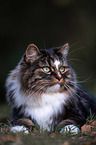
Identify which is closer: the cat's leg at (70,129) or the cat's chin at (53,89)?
the cat's leg at (70,129)

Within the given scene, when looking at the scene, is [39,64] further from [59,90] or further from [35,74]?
[59,90]

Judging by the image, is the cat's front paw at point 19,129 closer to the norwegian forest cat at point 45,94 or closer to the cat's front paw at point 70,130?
the norwegian forest cat at point 45,94

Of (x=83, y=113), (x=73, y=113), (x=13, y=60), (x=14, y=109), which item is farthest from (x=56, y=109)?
(x=13, y=60)

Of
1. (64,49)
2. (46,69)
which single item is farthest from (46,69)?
(64,49)

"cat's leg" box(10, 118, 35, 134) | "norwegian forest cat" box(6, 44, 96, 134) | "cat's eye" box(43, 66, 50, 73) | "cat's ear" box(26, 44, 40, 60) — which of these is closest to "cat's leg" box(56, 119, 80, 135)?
"norwegian forest cat" box(6, 44, 96, 134)

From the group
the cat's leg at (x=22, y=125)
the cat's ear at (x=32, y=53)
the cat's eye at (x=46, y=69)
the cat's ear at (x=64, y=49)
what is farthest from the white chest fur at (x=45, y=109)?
the cat's ear at (x=64, y=49)

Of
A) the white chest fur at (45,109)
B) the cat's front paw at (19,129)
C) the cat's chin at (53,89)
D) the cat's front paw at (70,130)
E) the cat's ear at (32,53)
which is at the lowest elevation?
the cat's front paw at (70,130)

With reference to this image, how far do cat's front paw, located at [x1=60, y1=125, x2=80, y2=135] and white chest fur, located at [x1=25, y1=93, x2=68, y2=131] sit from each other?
12.0 inches

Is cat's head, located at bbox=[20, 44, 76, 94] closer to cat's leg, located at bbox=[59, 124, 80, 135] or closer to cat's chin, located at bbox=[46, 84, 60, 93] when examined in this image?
cat's chin, located at bbox=[46, 84, 60, 93]

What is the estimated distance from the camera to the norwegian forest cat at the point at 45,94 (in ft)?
9.20

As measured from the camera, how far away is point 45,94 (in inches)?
112

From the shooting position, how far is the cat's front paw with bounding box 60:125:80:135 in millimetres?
2527

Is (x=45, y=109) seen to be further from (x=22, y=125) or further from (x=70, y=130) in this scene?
(x=70, y=130)

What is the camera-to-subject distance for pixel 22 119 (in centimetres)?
288
